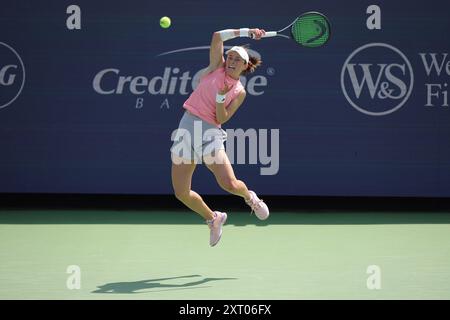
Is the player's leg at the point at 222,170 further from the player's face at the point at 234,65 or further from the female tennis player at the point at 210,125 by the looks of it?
the player's face at the point at 234,65

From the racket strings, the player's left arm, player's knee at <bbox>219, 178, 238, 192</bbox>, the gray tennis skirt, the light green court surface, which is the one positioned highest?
the racket strings

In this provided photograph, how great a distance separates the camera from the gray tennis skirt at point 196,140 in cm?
652

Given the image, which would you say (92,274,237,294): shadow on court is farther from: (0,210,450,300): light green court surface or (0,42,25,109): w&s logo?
(0,42,25,109): w&s logo

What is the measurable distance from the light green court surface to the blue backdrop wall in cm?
62

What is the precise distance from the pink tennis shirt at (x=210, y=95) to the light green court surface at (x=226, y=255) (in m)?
1.05

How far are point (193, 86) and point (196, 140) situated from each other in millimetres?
3348

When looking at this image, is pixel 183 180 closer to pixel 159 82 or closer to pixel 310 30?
pixel 310 30

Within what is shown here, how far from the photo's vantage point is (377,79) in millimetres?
9828

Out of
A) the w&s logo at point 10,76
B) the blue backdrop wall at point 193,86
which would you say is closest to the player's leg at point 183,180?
the blue backdrop wall at point 193,86

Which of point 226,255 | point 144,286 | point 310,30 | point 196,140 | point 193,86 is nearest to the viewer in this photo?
point 144,286

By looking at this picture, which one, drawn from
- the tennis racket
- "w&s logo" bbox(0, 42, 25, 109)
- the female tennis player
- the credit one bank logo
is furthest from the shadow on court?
"w&s logo" bbox(0, 42, 25, 109)

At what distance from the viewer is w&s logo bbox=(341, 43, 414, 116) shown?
9812mm

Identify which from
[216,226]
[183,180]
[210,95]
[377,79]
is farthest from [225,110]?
[377,79]

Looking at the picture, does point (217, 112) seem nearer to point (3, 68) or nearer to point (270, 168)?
point (270, 168)
